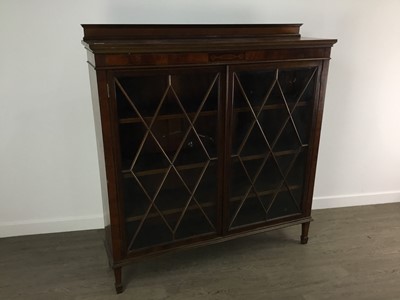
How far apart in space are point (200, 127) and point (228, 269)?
2.69 ft

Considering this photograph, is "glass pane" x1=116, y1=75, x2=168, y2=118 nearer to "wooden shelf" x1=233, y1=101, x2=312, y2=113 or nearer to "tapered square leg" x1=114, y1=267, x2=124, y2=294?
"wooden shelf" x1=233, y1=101, x2=312, y2=113

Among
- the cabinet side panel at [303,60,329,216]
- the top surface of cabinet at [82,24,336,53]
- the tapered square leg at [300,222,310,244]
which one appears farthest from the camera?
the tapered square leg at [300,222,310,244]

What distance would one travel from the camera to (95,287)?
1810 millimetres

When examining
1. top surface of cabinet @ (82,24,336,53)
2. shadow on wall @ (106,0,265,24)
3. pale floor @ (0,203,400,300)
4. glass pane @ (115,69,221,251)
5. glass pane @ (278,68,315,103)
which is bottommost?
pale floor @ (0,203,400,300)

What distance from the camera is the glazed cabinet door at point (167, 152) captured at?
1554 millimetres

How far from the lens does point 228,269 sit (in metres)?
1.95

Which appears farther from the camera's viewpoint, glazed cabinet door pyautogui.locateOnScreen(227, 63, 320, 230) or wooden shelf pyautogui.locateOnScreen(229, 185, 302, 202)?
wooden shelf pyautogui.locateOnScreen(229, 185, 302, 202)

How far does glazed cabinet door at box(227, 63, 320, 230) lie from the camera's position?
1.75 meters

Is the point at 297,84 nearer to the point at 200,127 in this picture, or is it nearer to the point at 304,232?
the point at 200,127

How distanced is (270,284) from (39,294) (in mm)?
1165

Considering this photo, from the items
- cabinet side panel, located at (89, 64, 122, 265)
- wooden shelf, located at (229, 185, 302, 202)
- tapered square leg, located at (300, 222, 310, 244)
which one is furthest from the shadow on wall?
tapered square leg, located at (300, 222, 310, 244)

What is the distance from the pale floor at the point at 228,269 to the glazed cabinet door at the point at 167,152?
219 millimetres

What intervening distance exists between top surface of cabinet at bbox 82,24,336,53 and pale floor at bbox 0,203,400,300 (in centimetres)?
Answer: 117

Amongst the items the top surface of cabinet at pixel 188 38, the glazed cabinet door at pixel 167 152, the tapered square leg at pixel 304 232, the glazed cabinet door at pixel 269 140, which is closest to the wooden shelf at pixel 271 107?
the glazed cabinet door at pixel 269 140
